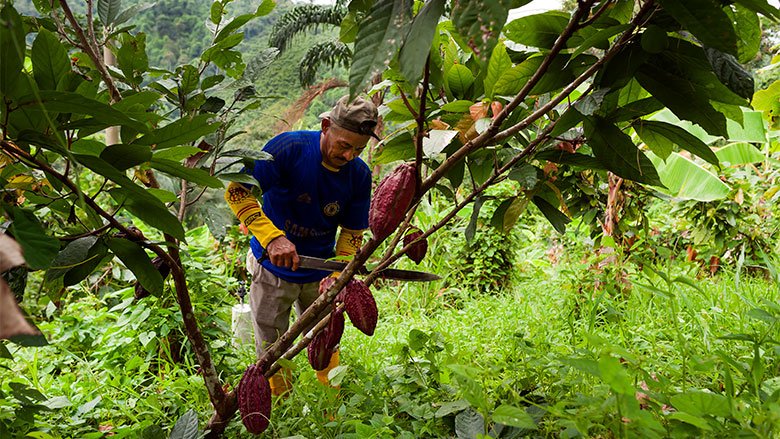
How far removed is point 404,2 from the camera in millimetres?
514

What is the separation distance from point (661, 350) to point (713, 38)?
1136 mm

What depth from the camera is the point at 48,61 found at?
65 cm

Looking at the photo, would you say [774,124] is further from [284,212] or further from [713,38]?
[284,212]

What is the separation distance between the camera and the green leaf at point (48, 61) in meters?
0.64

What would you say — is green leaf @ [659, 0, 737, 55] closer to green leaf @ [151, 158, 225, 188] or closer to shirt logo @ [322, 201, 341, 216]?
green leaf @ [151, 158, 225, 188]

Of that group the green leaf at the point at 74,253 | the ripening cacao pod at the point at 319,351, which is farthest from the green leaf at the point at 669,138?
the green leaf at the point at 74,253

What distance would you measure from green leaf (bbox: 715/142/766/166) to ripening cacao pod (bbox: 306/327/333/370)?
294 centimetres

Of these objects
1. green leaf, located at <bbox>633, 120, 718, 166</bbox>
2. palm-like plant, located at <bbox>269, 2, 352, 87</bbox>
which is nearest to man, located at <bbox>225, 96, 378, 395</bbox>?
green leaf, located at <bbox>633, 120, 718, 166</bbox>

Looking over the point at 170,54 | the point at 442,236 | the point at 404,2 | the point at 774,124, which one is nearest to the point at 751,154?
the point at 774,124

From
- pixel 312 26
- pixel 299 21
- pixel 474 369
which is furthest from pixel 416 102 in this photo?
pixel 312 26

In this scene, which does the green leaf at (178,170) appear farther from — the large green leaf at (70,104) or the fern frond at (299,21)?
the fern frond at (299,21)

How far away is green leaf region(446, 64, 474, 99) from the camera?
1008 mm

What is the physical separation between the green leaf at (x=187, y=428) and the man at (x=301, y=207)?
0.52 meters

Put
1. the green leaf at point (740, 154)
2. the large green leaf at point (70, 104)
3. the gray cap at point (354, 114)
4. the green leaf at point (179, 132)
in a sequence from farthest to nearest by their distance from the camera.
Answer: the green leaf at point (740, 154) → the gray cap at point (354, 114) → the green leaf at point (179, 132) → the large green leaf at point (70, 104)
